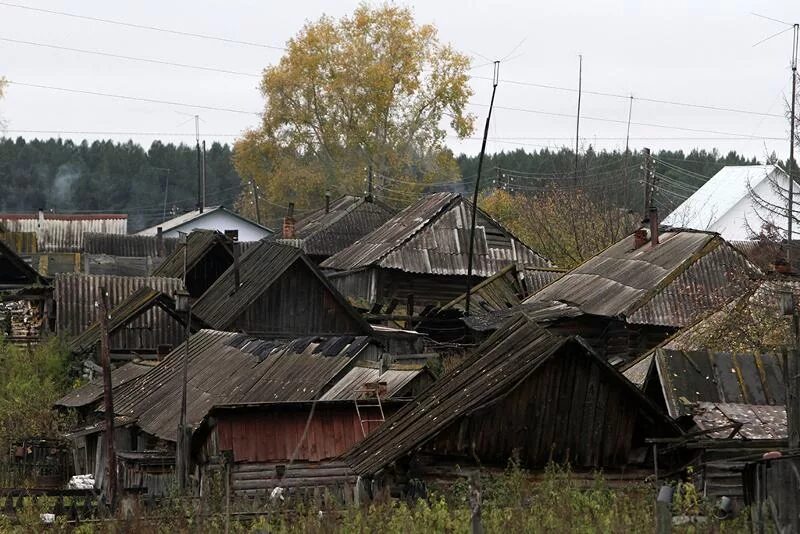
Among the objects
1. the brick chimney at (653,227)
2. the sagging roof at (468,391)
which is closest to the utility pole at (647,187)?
the brick chimney at (653,227)

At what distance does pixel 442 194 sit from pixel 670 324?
1648 centimetres

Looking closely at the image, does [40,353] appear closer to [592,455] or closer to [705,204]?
[592,455]

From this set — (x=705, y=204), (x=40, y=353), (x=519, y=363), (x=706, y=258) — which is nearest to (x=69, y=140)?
(x=705, y=204)

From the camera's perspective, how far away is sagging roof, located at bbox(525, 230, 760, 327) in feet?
86.4

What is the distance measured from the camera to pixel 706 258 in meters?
27.5

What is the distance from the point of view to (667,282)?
88.2ft

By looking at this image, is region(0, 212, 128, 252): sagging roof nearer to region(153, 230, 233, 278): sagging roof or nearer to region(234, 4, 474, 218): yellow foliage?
region(234, 4, 474, 218): yellow foliage

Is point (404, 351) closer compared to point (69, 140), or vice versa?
point (404, 351)

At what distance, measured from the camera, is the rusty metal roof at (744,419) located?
640 inches

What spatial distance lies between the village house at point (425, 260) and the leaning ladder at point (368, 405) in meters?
18.0

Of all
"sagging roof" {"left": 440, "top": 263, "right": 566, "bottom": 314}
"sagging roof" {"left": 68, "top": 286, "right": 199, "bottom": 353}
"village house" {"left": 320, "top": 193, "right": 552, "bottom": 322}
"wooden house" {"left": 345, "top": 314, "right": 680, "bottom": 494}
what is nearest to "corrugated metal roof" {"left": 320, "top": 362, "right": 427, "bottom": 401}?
"wooden house" {"left": 345, "top": 314, "right": 680, "bottom": 494}

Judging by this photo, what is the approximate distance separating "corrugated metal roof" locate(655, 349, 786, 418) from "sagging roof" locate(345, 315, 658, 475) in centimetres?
157

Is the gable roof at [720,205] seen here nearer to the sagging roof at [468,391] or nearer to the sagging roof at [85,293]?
the sagging roof at [85,293]

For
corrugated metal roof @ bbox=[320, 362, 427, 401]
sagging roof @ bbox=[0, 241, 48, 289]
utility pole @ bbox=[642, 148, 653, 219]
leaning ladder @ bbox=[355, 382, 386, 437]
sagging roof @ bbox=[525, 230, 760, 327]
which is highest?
utility pole @ bbox=[642, 148, 653, 219]
